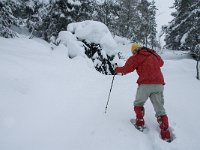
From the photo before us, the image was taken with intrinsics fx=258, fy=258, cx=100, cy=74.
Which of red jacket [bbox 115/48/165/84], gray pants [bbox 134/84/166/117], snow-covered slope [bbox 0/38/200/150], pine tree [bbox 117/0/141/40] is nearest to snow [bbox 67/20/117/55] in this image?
snow-covered slope [bbox 0/38/200/150]

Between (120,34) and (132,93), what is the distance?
1401 inches

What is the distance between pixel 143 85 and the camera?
604cm

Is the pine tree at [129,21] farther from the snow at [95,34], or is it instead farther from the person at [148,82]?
the person at [148,82]

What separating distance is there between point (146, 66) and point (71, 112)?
2139mm

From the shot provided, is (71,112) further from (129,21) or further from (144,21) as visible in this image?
(144,21)

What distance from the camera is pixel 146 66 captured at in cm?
603

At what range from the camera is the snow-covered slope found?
5094mm

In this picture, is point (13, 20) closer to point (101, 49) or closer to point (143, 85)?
point (101, 49)

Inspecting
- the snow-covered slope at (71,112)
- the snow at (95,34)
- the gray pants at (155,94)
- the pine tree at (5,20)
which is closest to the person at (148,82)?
the gray pants at (155,94)

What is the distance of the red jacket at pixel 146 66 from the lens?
598 cm

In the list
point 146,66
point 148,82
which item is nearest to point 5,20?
point 146,66

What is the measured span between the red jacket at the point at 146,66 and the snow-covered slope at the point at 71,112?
3.77ft

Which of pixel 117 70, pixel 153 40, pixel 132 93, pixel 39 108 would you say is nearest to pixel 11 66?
pixel 39 108

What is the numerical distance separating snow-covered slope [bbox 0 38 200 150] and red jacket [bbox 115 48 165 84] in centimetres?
115
